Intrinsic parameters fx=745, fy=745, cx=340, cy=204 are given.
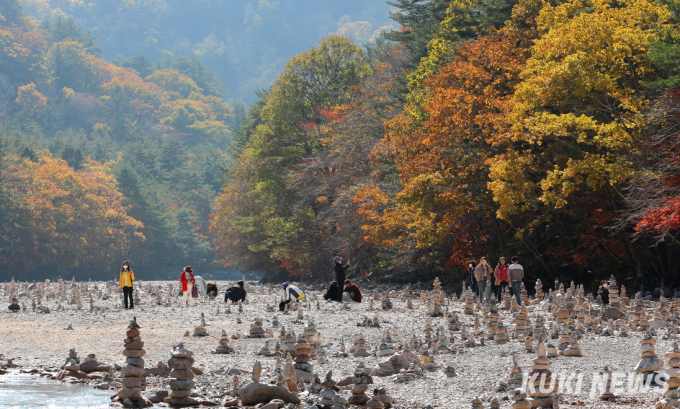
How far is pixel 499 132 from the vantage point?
92.6 feet

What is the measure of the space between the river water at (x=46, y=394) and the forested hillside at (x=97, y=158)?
Answer: 5513cm

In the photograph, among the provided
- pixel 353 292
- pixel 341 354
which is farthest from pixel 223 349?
pixel 353 292

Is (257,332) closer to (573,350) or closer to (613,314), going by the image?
(573,350)

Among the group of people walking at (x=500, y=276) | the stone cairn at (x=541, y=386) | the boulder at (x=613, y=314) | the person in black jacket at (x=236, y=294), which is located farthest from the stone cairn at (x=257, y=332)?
the person in black jacket at (x=236, y=294)

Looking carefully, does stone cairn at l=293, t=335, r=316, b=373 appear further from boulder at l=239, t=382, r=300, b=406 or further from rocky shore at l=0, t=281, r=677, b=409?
boulder at l=239, t=382, r=300, b=406

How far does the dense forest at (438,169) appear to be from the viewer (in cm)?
2419

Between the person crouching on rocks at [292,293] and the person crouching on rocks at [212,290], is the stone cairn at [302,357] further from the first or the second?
the person crouching on rocks at [212,290]

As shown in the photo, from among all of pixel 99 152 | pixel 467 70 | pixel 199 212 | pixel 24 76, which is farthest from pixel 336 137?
pixel 24 76

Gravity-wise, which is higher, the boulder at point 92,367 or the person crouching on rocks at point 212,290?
the person crouching on rocks at point 212,290

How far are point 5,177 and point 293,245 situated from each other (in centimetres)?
3058

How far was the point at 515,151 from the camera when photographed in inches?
1053

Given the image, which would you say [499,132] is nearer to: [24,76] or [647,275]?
[647,275]

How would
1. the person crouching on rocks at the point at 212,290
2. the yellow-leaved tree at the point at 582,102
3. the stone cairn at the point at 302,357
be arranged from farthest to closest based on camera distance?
1. the person crouching on rocks at the point at 212,290
2. the yellow-leaved tree at the point at 582,102
3. the stone cairn at the point at 302,357

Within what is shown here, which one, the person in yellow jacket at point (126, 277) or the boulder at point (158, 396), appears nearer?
the boulder at point (158, 396)
